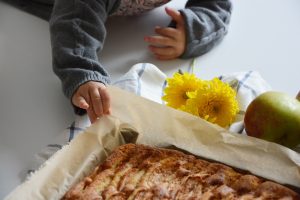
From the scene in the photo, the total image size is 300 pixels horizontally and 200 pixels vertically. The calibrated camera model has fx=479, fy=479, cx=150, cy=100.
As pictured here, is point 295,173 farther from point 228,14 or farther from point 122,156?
point 228,14

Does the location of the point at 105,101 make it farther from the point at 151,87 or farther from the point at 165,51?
the point at 165,51

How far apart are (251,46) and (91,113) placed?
1.27 feet

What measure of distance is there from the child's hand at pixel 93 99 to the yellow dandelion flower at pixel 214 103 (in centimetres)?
12

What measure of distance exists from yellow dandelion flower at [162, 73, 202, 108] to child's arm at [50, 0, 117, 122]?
0.10 m

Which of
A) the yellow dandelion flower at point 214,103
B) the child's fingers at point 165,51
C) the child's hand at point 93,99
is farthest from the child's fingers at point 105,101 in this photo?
the child's fingers at point 165,51

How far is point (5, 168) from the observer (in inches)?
27.7

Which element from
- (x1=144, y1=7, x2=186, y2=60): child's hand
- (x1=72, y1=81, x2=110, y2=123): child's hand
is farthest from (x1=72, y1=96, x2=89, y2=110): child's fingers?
(x1=144, y1=7, x2=186, y2=60): child's hand

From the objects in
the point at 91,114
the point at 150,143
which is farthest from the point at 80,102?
the point at 150,143

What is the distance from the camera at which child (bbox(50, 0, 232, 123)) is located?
738 mm

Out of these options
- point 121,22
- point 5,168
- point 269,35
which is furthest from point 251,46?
point 5,168

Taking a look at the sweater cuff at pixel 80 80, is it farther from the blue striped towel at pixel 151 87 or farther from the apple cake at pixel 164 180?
the apple cake at pixel 164 180

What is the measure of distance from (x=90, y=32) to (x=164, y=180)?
355 millimetres

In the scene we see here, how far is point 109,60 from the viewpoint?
0.89 meters

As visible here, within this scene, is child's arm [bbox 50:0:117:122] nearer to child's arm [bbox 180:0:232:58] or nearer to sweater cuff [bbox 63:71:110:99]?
sweater cuff [bbox 63:71:110:99]
